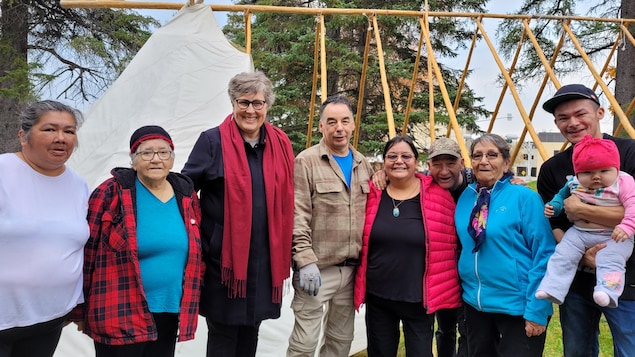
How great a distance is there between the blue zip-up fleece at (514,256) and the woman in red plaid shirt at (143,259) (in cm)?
126

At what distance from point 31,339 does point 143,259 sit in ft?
1.58

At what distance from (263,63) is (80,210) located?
8134 millimetres

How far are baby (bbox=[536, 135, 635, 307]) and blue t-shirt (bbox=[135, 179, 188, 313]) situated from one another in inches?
58.5

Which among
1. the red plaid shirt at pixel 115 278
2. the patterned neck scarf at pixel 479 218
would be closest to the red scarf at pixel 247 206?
the red plaid shirt at pixel 115 278

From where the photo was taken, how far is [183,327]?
173 centimetres

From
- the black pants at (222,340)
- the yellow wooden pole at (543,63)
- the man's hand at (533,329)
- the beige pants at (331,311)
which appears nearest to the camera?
the man's hand at (533,329)

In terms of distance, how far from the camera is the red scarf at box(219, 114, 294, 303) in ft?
6.21

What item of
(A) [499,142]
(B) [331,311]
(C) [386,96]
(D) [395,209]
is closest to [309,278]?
(B) [331,311]

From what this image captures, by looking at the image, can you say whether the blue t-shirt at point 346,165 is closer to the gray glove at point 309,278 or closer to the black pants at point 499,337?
the gray glove at point 309,278

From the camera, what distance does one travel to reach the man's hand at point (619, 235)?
1678 mm

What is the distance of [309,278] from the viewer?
2.01m

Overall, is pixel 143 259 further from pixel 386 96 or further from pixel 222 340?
pixel 386 96

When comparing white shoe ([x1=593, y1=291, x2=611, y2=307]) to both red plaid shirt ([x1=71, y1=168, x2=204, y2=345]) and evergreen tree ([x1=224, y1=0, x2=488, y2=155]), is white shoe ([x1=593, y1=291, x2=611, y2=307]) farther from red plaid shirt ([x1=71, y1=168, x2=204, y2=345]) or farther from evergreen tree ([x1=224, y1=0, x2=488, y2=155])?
evergreen tree ([x1=224, y1=0, x2=488, y2=155])

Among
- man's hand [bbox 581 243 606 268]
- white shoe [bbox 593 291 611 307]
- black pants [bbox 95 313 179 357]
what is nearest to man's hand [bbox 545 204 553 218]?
man's hand [bbox 581 243 606 268]
